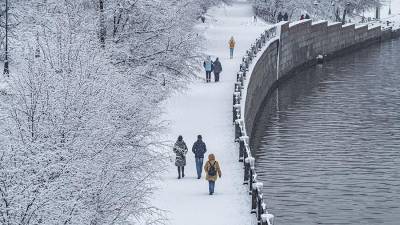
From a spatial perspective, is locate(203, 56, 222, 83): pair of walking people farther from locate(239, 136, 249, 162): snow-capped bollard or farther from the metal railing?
locate(239, 136, 249, 162): snow-capped bollard

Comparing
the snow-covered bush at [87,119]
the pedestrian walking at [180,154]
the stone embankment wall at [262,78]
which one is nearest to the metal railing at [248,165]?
the stone embankment wall at [262,78]

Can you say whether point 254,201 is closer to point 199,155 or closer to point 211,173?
point 211,173

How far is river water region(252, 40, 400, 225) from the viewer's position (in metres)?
27.5

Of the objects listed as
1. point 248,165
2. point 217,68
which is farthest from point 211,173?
point 217,68

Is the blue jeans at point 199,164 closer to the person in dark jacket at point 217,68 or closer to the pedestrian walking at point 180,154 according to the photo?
the pedestrian walking at point 180,154

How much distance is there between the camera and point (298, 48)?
212 ft

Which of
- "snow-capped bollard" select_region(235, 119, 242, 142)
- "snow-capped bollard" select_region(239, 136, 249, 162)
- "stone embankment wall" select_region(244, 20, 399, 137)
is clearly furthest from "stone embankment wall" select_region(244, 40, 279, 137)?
"snow-capped bollard" select_region(239, 136, 249, 162)

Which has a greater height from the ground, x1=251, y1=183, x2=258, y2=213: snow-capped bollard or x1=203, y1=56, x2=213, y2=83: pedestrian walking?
x1=203, y1=56, x2=213, y2=83: pedestrian walking

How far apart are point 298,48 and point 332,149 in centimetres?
2857

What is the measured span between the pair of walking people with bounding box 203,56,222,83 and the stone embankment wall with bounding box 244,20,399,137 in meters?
1.72

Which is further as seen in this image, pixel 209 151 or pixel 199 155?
pixel 209 151

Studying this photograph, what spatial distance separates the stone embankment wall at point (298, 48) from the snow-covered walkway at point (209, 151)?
1.78m

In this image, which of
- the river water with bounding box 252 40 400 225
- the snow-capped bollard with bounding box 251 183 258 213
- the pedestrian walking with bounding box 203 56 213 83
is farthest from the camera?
the pedestrian walking with bounding box 203 56 213 83

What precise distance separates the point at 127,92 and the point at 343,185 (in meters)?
11.3
